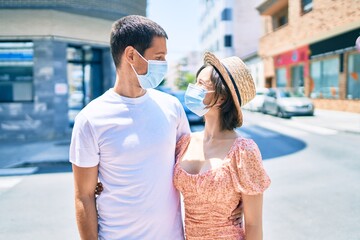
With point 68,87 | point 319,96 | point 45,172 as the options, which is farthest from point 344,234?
point 319,96

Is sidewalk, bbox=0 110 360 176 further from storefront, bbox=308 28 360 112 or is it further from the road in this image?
storefront, bbox=308 28 360 112

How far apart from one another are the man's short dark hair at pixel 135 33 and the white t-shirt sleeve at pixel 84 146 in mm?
429

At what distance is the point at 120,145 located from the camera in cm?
182

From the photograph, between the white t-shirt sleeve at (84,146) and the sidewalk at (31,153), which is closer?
the white t-shirt sleeve at (84,146)

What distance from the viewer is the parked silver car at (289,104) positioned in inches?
746

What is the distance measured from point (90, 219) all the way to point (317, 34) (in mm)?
22129

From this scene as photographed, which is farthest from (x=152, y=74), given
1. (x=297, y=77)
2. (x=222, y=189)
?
(x=297, y=77)

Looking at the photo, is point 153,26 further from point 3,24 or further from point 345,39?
point 345,39

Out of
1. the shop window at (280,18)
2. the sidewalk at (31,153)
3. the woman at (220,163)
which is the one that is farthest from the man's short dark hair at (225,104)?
the shop window at (280,18)

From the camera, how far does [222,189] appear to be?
1828mm

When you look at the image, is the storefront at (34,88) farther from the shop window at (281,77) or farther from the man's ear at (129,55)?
the shop window at (281,77)

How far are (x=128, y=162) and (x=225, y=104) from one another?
2.01 feet

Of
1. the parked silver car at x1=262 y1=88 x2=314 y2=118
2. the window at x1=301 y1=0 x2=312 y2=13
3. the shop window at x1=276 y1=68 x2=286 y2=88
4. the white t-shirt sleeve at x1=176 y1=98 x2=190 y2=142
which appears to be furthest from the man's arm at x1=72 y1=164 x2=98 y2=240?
the shop window at x1=276 y1=68 x2=286 y2=88

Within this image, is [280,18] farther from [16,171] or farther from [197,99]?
[197,99]
